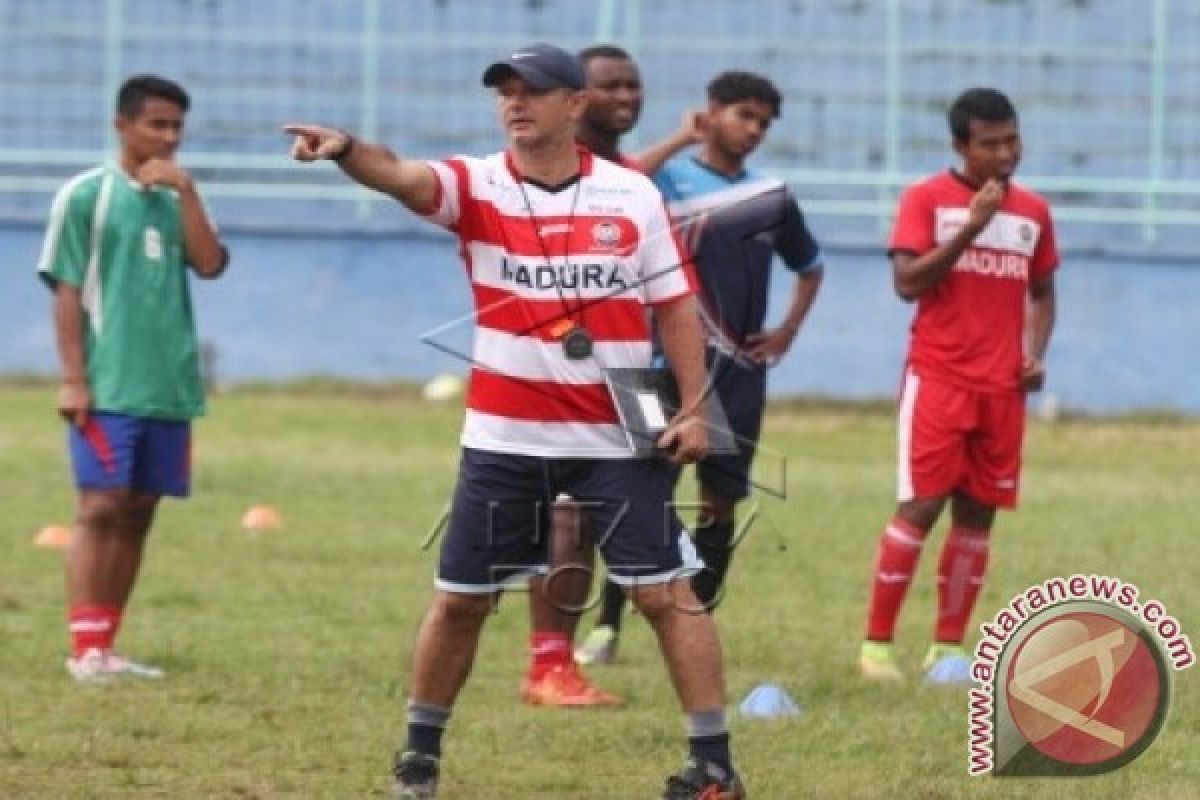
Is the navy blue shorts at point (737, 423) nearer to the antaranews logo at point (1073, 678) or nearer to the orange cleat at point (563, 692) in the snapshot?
the orange cleat at point (563, 692)

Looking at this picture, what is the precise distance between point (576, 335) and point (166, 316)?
3282 mm

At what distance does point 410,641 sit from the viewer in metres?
11.8

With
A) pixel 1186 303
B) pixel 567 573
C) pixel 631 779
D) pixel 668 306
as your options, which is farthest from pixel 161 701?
pixel 1186 303

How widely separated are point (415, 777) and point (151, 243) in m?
3.41

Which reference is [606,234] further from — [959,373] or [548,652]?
[959,373]

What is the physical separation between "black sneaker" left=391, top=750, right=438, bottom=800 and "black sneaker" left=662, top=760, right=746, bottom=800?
661mm

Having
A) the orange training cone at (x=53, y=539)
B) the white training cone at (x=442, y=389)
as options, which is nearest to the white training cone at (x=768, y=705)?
the orange training cone at (x=53, y=539)

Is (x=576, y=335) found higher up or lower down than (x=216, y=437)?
higher up

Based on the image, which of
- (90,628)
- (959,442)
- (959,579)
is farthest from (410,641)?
(959,442)

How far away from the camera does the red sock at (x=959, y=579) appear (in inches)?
441

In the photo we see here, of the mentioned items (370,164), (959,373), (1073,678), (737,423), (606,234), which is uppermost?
(370,164)

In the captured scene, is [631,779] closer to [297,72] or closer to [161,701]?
[161,701]

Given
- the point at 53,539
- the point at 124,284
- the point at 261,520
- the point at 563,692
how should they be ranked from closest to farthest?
1. the point at 563,692
2. the point at 124,284
3. the point at 53,539
4. the point at 261,520

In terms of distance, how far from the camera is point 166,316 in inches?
432
